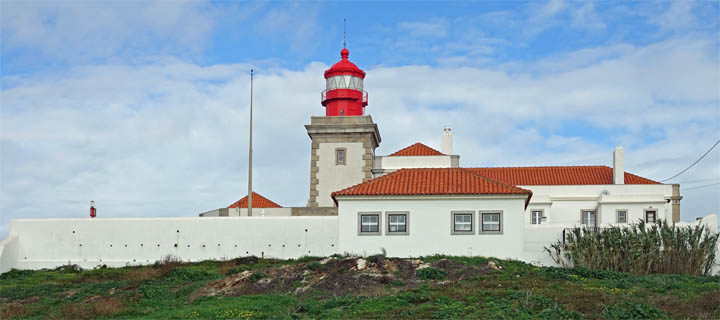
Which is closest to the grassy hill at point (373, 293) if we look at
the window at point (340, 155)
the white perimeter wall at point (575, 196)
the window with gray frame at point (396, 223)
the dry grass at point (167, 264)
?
the dry grass at point (167, 264)

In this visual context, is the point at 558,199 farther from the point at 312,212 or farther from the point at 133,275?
the point at 133,275

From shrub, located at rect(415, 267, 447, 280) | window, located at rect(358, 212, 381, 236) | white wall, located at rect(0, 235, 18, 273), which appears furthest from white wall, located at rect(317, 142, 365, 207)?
shrub, located at rect(415, 267, 447, 280)

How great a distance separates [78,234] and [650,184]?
80.7 ft

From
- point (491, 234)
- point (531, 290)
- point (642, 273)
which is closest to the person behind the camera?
point (531, 290)

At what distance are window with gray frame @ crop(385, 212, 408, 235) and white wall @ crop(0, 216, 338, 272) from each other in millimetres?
2183

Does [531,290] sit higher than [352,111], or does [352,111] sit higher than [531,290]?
[352,111]

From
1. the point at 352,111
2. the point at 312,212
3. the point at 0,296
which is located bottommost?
the point at 0,296

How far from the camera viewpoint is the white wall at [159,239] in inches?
1190

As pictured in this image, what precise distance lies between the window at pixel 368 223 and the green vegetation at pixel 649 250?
648cm

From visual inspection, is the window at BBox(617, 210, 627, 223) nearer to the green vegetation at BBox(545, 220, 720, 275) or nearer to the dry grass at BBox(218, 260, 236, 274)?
the green vegetation at BBox(545, 220, 720, 275)

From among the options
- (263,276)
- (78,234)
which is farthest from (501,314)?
(78,234)

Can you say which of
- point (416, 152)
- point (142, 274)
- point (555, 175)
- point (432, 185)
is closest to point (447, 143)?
point (416, 152)

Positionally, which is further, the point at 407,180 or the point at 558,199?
the point at 558,199

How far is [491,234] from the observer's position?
28391 mm
